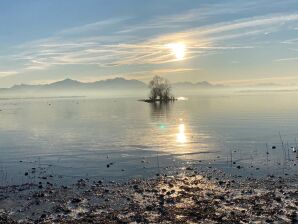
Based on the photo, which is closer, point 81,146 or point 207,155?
point 207,155

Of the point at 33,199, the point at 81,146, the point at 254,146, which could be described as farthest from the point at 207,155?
the point at 33,199

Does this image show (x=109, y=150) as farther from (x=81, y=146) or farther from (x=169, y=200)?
(x=169, y=200)

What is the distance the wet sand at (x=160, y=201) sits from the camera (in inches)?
1067

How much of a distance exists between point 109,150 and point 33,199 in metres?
25.4

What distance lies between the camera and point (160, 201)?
101 ft

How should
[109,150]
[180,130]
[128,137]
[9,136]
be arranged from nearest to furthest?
1. [109,150]
2. [128,137]
3. [9,136]
4. [180,130]

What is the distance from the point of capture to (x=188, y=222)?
26.1 meters

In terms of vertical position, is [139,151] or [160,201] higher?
[139,151]

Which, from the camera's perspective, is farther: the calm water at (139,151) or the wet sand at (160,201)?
the calm water at (139,151)

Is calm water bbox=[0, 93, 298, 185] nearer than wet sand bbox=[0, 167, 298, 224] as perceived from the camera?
No

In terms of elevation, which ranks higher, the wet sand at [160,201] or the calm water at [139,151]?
the calm water at [139,151]

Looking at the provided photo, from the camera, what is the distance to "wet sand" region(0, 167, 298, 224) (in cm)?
2711

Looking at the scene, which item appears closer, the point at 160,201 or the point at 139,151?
the point at 160,201

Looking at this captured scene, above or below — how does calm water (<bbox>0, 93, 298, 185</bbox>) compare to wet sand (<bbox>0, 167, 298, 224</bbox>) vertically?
above
